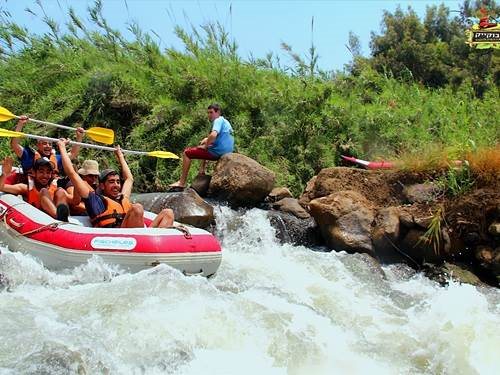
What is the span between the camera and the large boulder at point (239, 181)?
7680 millimetres

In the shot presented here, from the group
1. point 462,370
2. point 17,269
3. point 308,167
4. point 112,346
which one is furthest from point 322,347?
point 308,167

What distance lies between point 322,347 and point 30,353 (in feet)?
5.90

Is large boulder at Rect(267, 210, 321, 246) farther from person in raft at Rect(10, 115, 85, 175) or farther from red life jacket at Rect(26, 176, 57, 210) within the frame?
red life jacket at Rect(26, 176, 57, 210)

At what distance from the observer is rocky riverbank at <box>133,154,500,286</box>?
22.2 feet

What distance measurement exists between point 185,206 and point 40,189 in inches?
61.1

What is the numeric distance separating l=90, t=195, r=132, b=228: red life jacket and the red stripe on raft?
433 millimetres

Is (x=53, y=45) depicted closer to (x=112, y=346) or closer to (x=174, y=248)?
(x=174, y=248)

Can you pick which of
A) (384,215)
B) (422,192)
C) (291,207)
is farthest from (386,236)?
(291,207)

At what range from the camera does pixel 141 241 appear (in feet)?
16.8

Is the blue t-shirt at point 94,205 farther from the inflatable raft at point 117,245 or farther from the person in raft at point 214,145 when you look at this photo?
the person in raft at point 214,145

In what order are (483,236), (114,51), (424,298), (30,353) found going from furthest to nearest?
(114,51), (483,236), (424,298), (30,353)

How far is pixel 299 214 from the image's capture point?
7730 millimetres

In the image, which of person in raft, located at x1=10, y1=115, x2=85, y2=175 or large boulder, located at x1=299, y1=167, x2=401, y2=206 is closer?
person in raft, located at x1=10, y1=115, x2=85, y2=175

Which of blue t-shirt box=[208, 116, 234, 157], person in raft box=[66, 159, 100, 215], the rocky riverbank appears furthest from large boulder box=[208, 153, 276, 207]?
person in raft box=[66, 159, 100, 215]
